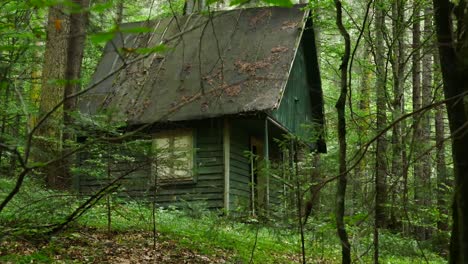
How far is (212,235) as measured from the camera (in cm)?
720

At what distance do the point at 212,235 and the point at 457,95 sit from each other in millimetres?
4823

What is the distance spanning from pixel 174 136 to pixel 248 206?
8868 mm

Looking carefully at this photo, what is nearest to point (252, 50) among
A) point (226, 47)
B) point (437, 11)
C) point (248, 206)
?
point (226, 47)

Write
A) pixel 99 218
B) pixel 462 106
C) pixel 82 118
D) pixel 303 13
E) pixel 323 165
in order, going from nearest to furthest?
1. pixel 462 106
2. pixel 82 118
3. pixel 323 165
4. pixel 99 218
5. pixel 303 13

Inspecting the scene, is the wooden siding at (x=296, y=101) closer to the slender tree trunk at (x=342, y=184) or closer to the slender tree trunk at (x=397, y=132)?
the slender tree trunk at (x=397, y=132)

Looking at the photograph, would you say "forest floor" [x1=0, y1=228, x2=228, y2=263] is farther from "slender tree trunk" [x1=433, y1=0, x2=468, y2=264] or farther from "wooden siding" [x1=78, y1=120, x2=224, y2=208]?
"wooden siding" [x1=78, y1=120, x2=224, y2=208]

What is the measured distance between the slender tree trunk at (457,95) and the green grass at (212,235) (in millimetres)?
2060

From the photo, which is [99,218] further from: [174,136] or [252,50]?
[252,50]

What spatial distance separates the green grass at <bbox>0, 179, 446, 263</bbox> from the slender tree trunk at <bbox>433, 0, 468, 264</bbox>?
206cm

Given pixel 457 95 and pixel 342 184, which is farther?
pixel 342 184

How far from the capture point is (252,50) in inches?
599

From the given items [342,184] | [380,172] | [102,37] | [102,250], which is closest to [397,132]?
[380,172]

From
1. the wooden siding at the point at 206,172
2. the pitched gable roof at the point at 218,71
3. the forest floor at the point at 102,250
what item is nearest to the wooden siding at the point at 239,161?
the wooden siding at the point at 206,172

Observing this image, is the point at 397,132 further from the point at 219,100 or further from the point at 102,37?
the point at 219,100
